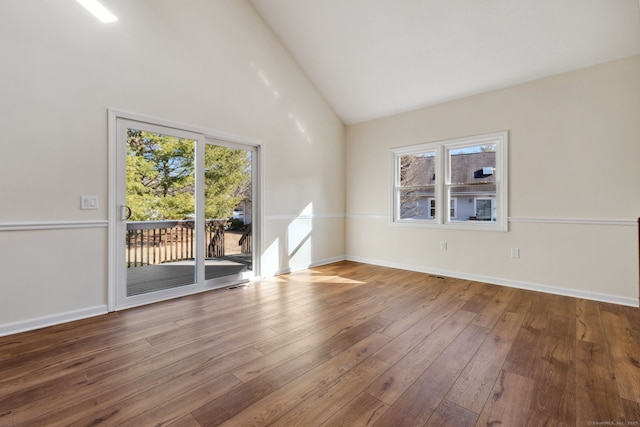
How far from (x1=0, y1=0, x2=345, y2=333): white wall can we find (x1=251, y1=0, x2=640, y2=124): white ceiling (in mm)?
933

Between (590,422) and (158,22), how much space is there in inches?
188

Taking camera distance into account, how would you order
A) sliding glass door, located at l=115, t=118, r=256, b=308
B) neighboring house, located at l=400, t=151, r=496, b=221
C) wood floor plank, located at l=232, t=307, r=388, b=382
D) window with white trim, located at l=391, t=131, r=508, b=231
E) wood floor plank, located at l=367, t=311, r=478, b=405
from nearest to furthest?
wood floor plank, located at l=367, t=311, r=478, b=405
wood floor plank, located at l=232, t=307, r=388, b=382
sliding glass door, located at l=115, t=118, r=256, b=308
window with white trim, located at l=391, t=131, r=508, b=231
neighboring house, located at l=400, t=151, r=496, b=221

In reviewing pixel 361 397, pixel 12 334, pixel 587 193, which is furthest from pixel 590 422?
pixel 12 334

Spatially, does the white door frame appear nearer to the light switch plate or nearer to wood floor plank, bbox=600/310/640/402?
the light switch plate

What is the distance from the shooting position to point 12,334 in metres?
2.36

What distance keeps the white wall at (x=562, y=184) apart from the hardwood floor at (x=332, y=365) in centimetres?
52

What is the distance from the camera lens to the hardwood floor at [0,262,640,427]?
1465mm

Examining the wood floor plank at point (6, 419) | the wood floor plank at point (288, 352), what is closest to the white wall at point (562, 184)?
the wood floor plank at point (288, 352)

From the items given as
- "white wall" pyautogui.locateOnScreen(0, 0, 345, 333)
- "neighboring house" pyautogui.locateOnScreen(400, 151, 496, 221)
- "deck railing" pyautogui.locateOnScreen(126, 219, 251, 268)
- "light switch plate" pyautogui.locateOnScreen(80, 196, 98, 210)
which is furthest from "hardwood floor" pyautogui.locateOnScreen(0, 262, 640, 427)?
"neighboring house" pyautogui.locateOnScreen(400, 151, 496, 221)

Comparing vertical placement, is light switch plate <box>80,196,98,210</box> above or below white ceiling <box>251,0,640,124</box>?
below

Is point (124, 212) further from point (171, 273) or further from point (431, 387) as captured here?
point (431, 387)

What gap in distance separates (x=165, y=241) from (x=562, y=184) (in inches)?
189

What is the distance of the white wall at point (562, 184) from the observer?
10.2 ft

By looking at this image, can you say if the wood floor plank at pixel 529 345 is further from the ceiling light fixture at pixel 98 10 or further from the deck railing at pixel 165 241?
the ceiling light fixture at pixel 98 10
